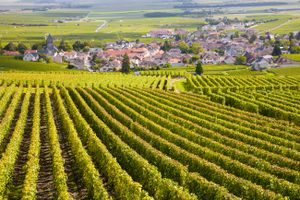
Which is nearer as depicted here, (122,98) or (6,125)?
(6,125)

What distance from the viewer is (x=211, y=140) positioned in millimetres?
30797

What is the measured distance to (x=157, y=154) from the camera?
27.2 meters

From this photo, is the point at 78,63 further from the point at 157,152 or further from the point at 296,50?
the point at 157,152

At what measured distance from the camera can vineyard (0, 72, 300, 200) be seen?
22.1 m

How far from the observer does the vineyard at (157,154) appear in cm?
2209

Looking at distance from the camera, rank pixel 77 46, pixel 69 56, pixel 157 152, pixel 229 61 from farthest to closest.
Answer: pixel 77 46, pixel 69 56, pixel 229 61, pixel 157 152

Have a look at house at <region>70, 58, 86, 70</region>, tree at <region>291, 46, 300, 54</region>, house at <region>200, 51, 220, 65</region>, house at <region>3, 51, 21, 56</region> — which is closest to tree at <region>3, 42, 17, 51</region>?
house at <region>3, 51, 21, 56</region>

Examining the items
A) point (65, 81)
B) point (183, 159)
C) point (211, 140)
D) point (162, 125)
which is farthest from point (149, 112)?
point (65, 81)

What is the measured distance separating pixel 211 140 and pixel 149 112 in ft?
39.0

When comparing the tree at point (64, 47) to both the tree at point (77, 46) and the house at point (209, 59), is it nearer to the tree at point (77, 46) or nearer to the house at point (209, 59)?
the tree at point (77, 46)

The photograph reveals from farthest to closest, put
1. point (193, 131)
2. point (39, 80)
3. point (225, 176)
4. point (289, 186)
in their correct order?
point (39, 80), point (193, 131), point (225, 176), point (289, 186)

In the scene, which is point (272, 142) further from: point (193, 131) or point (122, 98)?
point (122, 98)

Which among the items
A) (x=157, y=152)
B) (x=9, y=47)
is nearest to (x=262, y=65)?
(x=9, y=47)

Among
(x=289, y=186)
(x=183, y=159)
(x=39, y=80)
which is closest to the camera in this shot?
(x=289, y=186)
